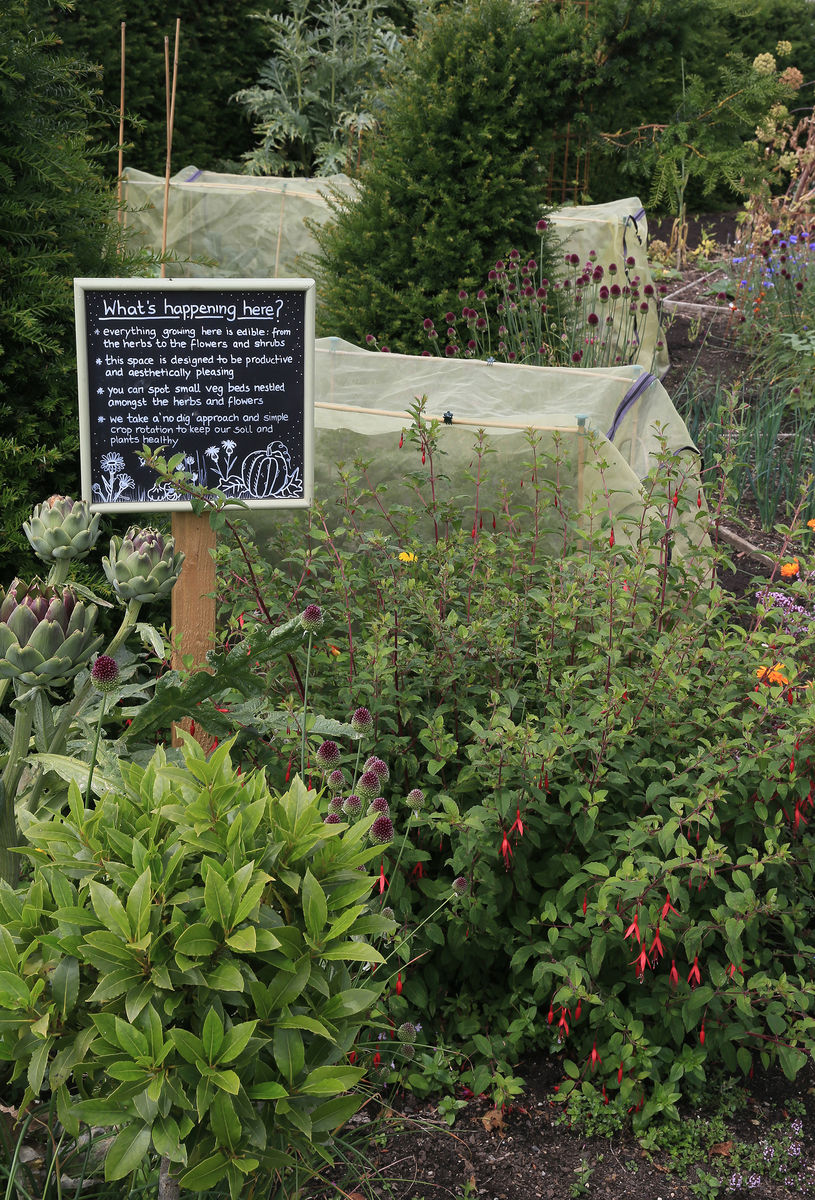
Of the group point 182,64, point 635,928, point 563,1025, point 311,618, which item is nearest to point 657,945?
point 635,928

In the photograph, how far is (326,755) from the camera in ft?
5.56

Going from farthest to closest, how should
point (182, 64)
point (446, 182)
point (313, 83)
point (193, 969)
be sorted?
point (313, 83) < point (182, 64) < point (446, 182) < point (193, 969)

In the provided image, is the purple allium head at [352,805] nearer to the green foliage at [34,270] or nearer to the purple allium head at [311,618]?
the purple allium head at [311,618]

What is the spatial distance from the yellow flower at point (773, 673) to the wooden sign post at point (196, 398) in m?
1.08

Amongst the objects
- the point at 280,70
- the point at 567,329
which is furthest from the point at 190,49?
the point at 567,329

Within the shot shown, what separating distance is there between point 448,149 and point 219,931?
14.0 ft

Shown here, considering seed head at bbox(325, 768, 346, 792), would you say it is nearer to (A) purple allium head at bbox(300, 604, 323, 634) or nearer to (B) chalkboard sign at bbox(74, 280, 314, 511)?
(A) purple allium head at bbox(300, 604, 323, 634)

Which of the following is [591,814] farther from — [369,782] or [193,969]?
[193,969]

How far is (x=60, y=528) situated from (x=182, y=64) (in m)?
9.00

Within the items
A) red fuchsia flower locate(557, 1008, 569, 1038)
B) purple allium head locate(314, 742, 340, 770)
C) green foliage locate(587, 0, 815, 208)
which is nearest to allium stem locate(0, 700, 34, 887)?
purple allium head locate(314, 742, 340, 770)

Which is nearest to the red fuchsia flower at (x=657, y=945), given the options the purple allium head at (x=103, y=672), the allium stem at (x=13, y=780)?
the purple allium head at (x=103, y=672)

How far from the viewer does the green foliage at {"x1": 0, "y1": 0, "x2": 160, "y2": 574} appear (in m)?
2.54

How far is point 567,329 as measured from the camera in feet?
15.9

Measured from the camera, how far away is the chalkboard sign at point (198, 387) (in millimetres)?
2395
